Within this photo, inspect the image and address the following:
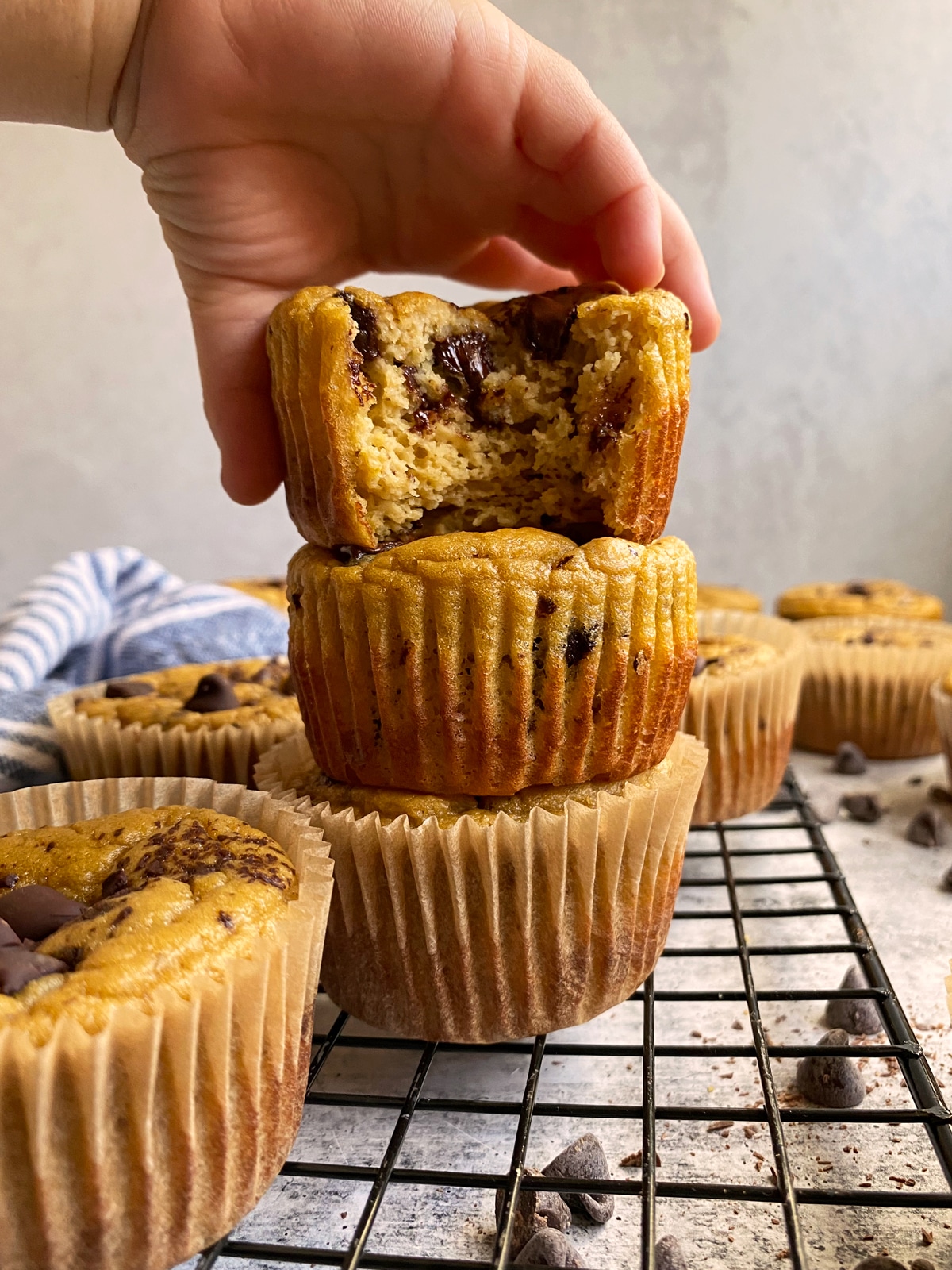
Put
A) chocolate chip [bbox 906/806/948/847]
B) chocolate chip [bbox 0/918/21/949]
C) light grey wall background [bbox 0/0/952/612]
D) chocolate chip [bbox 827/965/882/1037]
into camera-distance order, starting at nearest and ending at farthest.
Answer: chocolate chip [bbox 0/918/21/949]
chocolate chip [bbox 827/965/882/1037]
chocolate chip [bbox 906/806/948/847]
light grey wall background [bbox 0/0/952/612]

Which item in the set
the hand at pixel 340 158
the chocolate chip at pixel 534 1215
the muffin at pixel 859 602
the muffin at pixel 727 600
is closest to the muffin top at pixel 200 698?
the hand at pixel 340 158

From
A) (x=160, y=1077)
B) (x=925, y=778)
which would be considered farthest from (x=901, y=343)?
(x=160, y=1077)

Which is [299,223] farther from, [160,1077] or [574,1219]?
[574,1219]

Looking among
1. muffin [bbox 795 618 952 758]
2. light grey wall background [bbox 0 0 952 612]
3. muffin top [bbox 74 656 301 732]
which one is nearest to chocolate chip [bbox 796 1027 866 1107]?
muffin top [bbox 74 656 301 732]

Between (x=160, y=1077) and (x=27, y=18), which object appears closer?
(x=160, y=1077)

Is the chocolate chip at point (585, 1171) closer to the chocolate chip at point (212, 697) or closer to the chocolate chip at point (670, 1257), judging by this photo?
the chocolate chip at point (670, 1257)

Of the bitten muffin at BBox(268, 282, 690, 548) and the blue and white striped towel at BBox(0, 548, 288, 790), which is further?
the blue and white striped towel at BBox(0, 548, 288, 790)

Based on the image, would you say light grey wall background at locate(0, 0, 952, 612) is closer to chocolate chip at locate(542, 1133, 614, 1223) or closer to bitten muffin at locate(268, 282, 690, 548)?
bitten muffin at locate(268, 282, 690, 548)
